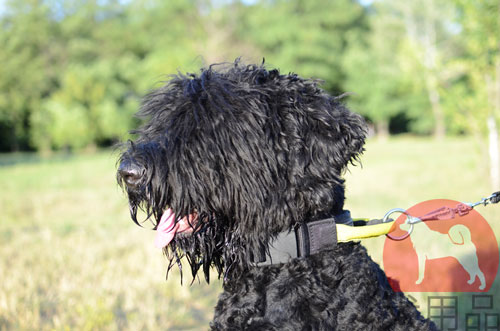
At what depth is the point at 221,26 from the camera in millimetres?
43812

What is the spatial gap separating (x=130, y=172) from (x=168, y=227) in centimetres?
36

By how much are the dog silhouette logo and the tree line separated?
113 ft

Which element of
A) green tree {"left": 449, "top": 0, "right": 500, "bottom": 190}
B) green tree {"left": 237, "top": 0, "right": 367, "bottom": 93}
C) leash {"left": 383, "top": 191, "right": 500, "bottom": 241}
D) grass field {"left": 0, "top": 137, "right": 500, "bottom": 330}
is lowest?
grass field {"left": 0, "top": 137, "right": 500, "bottom": 330}

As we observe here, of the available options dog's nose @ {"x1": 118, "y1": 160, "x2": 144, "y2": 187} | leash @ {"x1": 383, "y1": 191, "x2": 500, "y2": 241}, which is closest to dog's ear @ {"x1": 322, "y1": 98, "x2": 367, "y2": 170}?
leash @ {"x1": 383, "y1": 191, "x2": 500, "y2": 241}

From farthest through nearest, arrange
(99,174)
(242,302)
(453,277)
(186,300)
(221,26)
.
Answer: (221,26)
(99,174)
(186,300)
(453,277)
(242,302)

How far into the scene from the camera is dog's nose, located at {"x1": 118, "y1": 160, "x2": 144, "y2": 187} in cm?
214

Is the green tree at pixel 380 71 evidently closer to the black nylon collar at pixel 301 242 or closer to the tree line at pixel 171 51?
the tree line at pixel 171 51

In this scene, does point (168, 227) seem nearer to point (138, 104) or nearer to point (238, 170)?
point (238, 170)

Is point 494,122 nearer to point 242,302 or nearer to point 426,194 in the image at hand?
point 426,194

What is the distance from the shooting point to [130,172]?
215 cm

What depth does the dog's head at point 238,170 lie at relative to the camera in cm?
219

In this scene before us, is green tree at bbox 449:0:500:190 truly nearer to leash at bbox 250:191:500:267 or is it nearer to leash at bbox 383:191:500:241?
leash at bbox 383:191:500:241

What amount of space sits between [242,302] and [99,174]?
72.5ft

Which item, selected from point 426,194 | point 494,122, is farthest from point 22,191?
point 494,122
